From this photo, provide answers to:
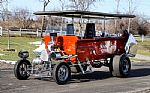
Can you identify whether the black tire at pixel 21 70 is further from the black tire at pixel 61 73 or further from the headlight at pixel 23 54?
the black tire at pixel 61 73

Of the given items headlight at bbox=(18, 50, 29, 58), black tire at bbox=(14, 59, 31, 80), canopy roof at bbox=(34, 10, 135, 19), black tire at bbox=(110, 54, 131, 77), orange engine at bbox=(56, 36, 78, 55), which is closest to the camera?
black tire at bbox=(14, 59, 31, 80)

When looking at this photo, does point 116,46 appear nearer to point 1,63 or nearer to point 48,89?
point 48,89

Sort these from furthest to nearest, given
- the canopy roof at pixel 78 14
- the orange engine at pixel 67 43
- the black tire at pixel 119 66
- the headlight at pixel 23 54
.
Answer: the black tire at pixel 119 66
the canopy roof at pixel 78 14
the headlight at pixel 23 54
the orange engine at pixel 67 43

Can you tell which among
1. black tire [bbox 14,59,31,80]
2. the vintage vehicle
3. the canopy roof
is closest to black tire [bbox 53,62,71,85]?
the vintage vehicle

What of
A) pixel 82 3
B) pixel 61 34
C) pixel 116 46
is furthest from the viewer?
pixel 82 3

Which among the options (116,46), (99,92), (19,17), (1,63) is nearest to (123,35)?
(116,46)

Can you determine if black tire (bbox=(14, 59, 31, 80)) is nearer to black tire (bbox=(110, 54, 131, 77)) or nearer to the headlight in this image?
the headlight

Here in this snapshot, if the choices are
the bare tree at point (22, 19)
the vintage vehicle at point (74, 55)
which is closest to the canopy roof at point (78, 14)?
the vintage vehicle at point (74, 55)

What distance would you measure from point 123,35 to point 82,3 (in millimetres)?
35675

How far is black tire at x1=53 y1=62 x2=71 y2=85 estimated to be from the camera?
13172mm

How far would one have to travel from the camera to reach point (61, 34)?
49.7 feet

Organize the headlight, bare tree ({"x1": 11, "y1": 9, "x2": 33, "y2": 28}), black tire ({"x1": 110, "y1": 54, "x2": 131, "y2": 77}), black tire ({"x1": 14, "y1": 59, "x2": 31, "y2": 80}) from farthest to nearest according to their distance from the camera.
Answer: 1. bare tree ({"x1": 11, "y1": 9, "x2": 33, "y2": 28})
2. black tire ({"x1": 110, "y1": 54, "x2": 131, "y2": 77})
3. the headlight
4. black tire ({"x1": 14, "y1": 59, "x2": 31, "y2": 80})

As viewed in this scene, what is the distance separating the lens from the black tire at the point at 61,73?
43.2ft

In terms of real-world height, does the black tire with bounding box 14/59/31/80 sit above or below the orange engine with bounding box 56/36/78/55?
below
